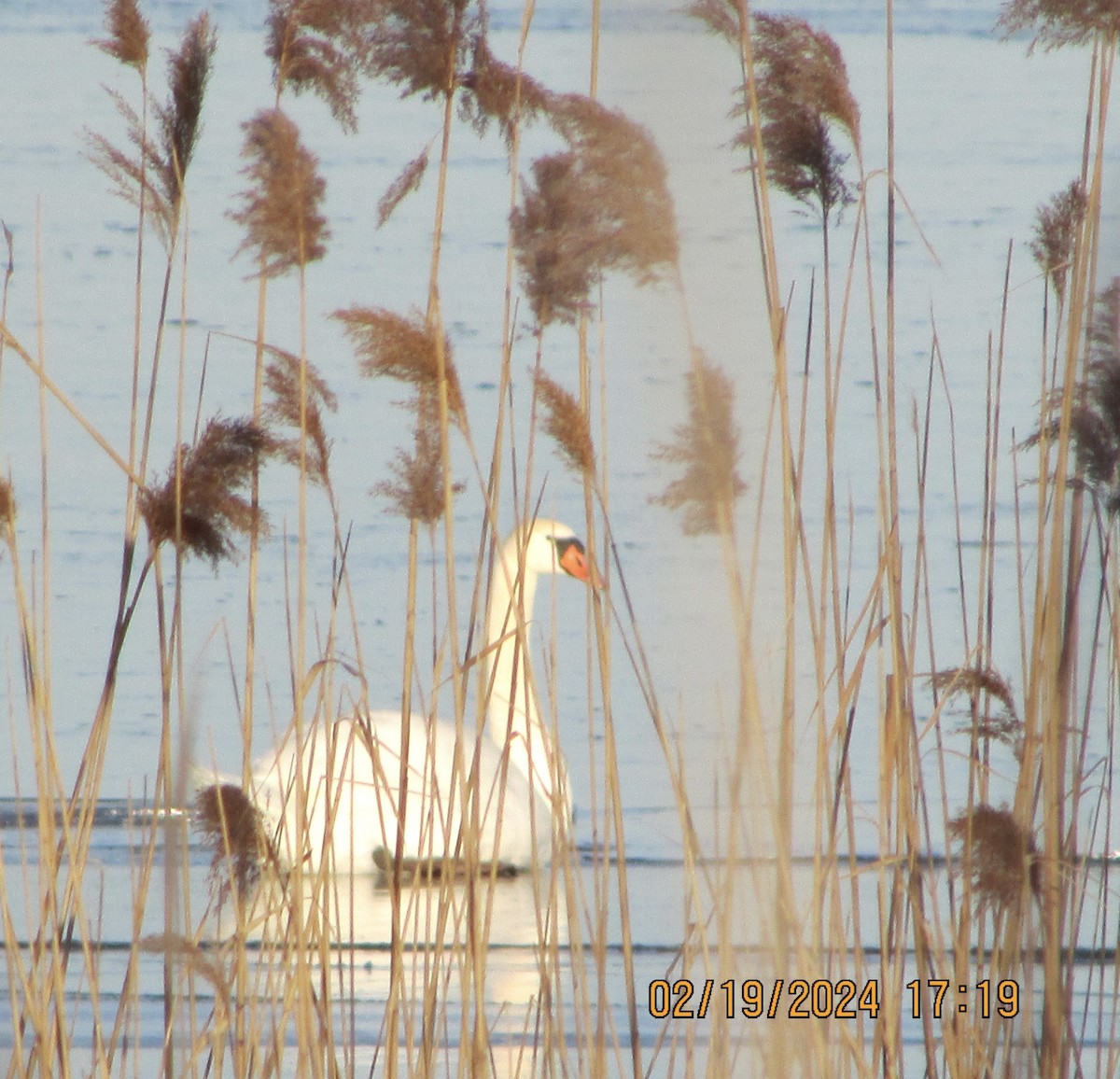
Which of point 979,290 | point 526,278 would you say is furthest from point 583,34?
point 979,290

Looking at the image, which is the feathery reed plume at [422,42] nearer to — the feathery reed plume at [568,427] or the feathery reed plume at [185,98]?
the feathery reed plume at [185,98]

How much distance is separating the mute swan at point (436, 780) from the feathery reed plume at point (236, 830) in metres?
0.04

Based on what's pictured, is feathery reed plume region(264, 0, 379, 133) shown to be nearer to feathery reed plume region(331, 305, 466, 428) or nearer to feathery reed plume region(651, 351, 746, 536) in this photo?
feathery reed plume region(331, 305, 466, 428)

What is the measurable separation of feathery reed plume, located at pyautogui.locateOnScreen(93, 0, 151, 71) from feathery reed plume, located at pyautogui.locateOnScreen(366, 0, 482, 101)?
0.87 ft

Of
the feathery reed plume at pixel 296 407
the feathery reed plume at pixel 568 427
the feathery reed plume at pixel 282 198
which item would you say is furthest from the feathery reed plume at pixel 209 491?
the feathery reed plume at pixel 568 427

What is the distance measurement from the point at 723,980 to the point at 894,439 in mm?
557

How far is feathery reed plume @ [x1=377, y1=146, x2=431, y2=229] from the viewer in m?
1.66

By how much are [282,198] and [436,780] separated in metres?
0.60

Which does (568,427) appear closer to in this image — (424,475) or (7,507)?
(424,475)

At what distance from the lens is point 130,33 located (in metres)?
1.72

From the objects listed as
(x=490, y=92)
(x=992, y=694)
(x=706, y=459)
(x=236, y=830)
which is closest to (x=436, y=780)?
(x=236, y=830)

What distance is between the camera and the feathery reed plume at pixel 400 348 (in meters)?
1.56

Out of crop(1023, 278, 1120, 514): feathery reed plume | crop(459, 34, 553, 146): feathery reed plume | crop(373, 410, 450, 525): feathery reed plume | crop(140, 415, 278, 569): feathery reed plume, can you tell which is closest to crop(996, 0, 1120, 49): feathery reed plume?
crop(1023, 278, 1120, 514): feathery reed plume

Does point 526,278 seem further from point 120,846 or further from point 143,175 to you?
point 120,846
